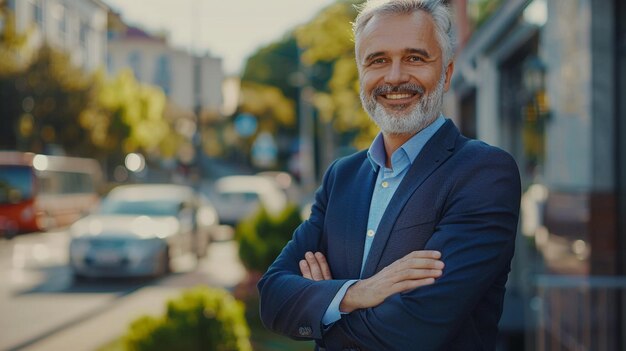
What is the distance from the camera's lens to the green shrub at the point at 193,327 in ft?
18.1

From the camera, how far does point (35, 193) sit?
25312 millimetres

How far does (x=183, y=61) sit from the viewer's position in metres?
20.8

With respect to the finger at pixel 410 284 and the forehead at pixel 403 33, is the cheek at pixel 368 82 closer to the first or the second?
the forehead at pixel 403 33

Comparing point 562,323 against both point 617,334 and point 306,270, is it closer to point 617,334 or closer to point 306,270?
point 617,334

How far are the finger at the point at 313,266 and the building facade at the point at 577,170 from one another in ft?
11.9

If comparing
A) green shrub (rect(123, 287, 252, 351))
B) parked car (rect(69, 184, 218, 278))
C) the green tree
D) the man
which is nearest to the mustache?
the man

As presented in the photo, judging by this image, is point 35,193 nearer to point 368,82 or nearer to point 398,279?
point 368,82

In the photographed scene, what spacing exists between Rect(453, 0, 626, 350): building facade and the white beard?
145 inches

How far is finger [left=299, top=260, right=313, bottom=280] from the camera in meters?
2.61

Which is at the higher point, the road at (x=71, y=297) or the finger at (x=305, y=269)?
the finger at (x=305, y=269)

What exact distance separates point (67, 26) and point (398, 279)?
34.5 m

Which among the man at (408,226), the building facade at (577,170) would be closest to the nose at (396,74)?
the man at (408,226)

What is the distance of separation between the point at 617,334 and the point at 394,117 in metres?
4.13

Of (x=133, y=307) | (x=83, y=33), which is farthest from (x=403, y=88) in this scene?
(x=83, y=33)
